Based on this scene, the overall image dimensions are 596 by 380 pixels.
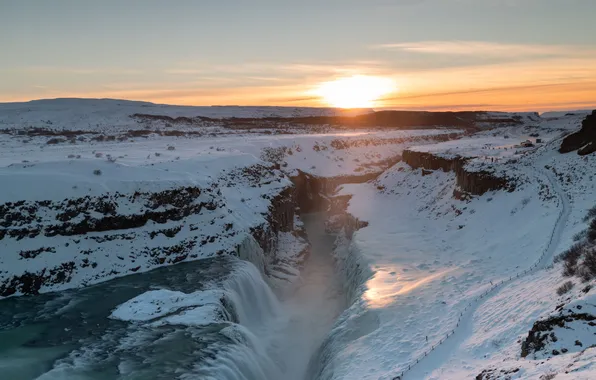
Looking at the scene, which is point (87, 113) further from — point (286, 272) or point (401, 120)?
point (286, 272)

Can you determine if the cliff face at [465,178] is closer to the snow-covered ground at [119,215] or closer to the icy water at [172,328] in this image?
the snow-covered ground at [119,215]

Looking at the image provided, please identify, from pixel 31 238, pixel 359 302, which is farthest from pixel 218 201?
pixel 359 302

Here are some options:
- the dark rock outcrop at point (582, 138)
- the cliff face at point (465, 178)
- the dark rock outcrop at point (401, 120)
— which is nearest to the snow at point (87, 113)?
the dark rock outcrop at point (401, 120)

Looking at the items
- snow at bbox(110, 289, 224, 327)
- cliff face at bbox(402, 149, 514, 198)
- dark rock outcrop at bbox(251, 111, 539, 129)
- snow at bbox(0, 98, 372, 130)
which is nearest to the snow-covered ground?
snow at bbox(110, 289, 224, 327)

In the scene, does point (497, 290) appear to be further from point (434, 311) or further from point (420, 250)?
point (420, 250)

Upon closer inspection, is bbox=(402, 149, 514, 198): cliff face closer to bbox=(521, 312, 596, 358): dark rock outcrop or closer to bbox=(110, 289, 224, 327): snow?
bbox=(521, 312, 596, 358): dark rock outcrop

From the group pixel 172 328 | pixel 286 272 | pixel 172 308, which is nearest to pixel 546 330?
pixel 172 328

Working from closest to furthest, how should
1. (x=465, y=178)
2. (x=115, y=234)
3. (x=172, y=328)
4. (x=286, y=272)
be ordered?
(x=172, y=328) < (x=115, y=234) < (x=286, y=272) < (x=465, y=178)

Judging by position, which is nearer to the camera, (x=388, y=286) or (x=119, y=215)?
(x=388, y=286)
